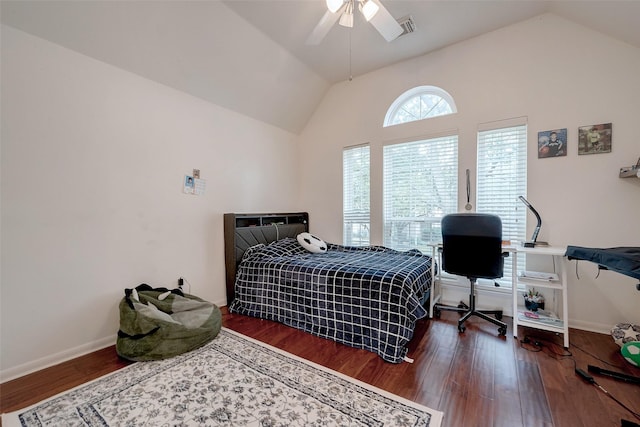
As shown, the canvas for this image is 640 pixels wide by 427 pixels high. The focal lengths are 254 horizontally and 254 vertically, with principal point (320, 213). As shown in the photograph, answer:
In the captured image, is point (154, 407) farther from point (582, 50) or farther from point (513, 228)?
point (582, 50)

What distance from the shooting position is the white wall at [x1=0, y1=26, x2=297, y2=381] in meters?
1.80

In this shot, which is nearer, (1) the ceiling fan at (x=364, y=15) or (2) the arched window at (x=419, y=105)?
(1) the ceiling fan at (x=364, y=15)

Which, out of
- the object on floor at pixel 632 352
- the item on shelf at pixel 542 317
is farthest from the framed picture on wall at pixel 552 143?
the object on floor at pixel 632 352

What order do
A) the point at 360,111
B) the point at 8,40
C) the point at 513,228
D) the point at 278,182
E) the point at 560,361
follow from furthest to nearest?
1. the point at 278,182
2. the point at 360,111
3. the point at 513,228
4. the point at 560,361
5. the point at 8,40

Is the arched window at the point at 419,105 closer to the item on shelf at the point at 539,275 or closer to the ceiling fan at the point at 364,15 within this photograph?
the ceiling fan at the point at 364,15

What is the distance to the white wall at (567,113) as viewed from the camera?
226 centimetres

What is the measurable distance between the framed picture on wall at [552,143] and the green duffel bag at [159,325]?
3564mm

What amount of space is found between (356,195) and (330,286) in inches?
72.1

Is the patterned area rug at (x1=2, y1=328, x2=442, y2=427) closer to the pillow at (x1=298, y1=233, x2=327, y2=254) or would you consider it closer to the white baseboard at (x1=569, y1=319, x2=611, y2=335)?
the pillow at (x1=298, y1=233, x2=327, y2=254)


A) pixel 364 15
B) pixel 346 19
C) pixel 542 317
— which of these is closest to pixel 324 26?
pixel 346 19

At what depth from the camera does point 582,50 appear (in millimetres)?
2391

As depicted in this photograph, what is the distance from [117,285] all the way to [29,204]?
2.89 feet

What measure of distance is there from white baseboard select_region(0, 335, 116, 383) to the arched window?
3886 millimetres

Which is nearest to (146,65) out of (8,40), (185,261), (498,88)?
(8,40)
